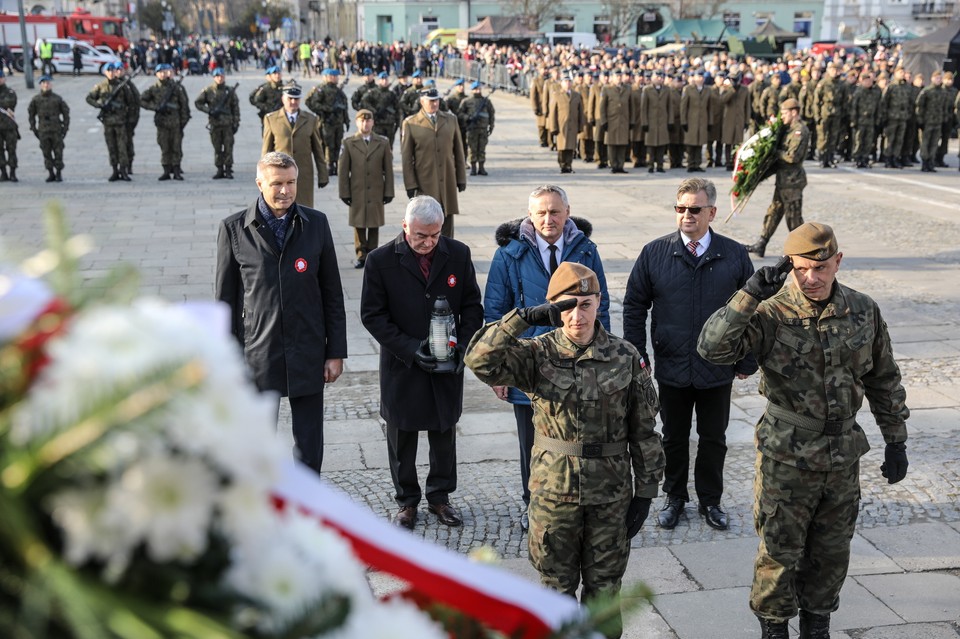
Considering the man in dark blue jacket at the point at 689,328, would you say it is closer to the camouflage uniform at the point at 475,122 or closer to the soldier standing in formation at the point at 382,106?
the camouflage uniform at the point at 475,122

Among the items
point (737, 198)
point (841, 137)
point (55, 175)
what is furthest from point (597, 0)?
point (737, 198)

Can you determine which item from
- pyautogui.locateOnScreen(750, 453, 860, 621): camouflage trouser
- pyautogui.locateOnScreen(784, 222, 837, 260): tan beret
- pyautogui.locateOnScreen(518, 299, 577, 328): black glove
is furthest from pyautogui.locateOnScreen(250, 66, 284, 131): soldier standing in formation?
pyautogui.locateOnScreen(750, 453, 860, 621): camouflage trouser

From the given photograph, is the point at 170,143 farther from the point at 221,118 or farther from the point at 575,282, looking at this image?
the point at 575,282

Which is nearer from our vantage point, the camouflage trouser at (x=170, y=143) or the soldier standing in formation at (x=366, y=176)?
the soldier standing in formation at (x=366, y=176)

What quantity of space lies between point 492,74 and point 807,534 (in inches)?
1525

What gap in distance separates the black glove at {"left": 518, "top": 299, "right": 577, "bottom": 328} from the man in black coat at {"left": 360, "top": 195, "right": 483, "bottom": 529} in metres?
1.45

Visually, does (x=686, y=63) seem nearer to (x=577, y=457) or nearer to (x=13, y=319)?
(x=577, y=457)

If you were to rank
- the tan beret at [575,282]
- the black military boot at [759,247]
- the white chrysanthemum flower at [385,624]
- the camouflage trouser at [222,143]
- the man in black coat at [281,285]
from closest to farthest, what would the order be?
1. the white chrysanthemum flower at [385,624]
2. the tan beret at [575,282]
3. the man in black coat at [281,285]
4. the black military boot at [759,247]
5. the camouflage trouser at [222,143]

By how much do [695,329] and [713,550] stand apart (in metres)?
1.21

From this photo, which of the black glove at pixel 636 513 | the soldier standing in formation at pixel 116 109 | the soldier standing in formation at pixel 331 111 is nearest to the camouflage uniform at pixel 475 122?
the soldier standing in formation at pixel 331 111

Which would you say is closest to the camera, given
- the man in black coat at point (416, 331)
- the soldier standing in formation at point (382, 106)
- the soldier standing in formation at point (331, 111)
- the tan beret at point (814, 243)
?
the tan beret at point (814, 243)

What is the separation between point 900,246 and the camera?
13953 mm

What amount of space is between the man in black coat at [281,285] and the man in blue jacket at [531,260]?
0.93 m

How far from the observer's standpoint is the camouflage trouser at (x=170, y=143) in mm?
19281
